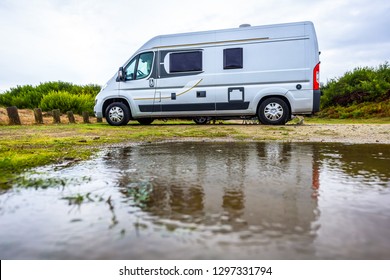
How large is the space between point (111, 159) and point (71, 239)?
1.94 meters

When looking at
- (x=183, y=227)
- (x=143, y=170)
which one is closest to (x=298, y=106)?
(x=143, y=170)

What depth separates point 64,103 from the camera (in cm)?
1315

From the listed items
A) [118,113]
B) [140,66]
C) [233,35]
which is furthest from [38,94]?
[233,35]

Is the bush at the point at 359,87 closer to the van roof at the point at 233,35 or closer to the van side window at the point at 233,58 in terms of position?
the van roof at the point at 233,35

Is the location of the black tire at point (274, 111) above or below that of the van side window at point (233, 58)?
below

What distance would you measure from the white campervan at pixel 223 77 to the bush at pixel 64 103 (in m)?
4.90

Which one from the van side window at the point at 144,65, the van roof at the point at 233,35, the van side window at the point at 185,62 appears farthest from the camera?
the van side window at the point at 144,65

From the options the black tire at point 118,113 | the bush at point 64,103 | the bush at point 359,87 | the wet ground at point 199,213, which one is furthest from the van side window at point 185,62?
the bush at point 359,87

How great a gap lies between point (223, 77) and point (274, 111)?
154cm

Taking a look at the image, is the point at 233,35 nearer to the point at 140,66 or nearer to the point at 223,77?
the point at 223,77

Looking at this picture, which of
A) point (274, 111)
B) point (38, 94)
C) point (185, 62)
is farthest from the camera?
point (38, 94)

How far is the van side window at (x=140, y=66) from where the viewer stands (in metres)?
8.48

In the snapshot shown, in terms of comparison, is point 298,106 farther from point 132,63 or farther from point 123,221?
point 123,221

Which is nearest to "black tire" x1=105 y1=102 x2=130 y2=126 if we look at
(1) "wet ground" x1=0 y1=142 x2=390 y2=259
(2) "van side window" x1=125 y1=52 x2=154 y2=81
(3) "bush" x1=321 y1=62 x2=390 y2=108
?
(2) "van side window" x1=125 y1=52 x2=154 y2=81
